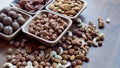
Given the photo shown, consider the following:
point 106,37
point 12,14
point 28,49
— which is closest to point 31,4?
point 12,14

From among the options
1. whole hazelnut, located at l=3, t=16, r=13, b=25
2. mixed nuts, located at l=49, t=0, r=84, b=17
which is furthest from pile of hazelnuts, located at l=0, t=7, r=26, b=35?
mixed nuts, located at l=49, t=0, r=84, b=17

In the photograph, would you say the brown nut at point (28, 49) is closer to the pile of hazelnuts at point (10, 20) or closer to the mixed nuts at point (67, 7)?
the pile of hazelnuts at point (10, 20)

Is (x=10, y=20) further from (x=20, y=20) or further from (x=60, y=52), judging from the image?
(x=60, y=52)

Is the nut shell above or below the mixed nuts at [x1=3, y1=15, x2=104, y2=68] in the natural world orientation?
above

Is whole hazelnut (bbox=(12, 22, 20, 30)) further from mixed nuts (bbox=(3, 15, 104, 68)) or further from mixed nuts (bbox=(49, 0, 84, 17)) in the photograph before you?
mixed nuts (bbox=(49, 0, 84, 17))

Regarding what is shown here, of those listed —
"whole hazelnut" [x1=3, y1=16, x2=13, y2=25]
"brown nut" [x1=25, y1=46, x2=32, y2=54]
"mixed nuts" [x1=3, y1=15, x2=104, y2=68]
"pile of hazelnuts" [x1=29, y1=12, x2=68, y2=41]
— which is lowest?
"mixed nuts" [x1=3, y1=15, x2=104, y2=68]

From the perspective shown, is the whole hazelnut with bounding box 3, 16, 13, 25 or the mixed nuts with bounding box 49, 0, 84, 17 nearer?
the whole hazelnut with bounding box 3, 16, 13, 25

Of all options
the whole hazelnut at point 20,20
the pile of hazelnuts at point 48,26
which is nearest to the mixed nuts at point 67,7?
the pile of hazelnuts at point 48,26
